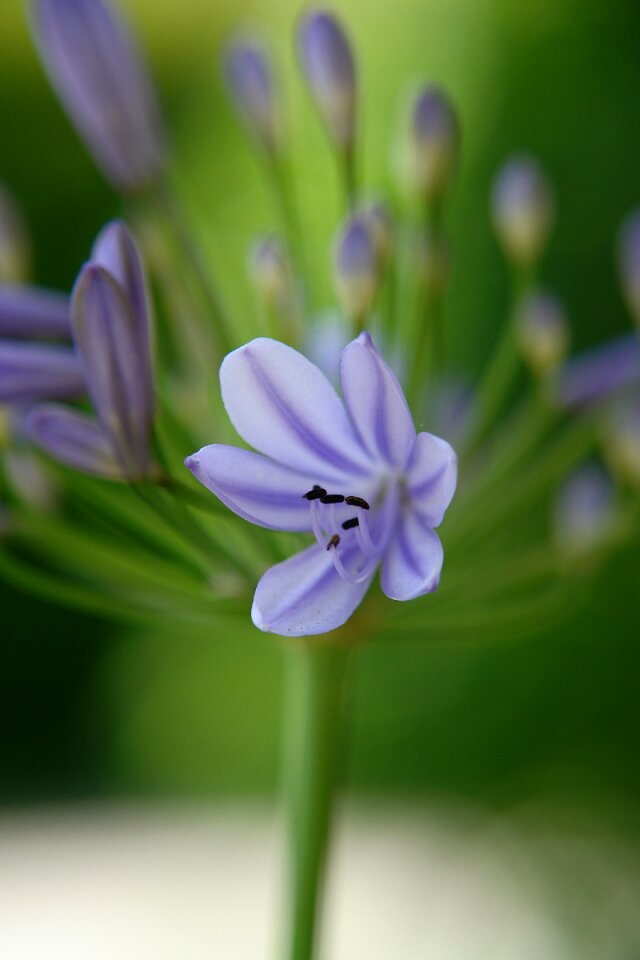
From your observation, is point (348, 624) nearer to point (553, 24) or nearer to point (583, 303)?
point (583, 303)

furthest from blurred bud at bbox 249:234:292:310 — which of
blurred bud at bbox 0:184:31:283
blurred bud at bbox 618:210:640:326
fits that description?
blurred bud at bbox 618:210:640:326

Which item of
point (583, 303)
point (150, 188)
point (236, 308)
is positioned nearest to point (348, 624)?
point (150, 188)

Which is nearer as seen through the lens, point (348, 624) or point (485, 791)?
point (348, 624)

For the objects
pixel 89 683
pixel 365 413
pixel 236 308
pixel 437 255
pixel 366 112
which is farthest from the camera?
pixel 89 683

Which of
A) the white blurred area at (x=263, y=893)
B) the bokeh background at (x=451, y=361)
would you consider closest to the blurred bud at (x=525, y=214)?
the white blurred area at (x=263, y=893)

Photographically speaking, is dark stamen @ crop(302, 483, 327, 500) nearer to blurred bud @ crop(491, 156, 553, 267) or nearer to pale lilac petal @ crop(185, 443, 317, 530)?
pale lilac petal @ crop(185, 443, 317, 530)

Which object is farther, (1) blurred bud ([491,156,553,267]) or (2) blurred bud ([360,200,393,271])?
(1) blurred bud ([491,156,553,267])

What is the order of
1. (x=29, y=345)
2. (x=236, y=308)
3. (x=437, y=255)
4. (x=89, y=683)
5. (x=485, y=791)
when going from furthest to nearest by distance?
(x=89, y=683), (x=485, y=791), (x=236, y=308), (x=437, y=255), (x=29, y=345)
